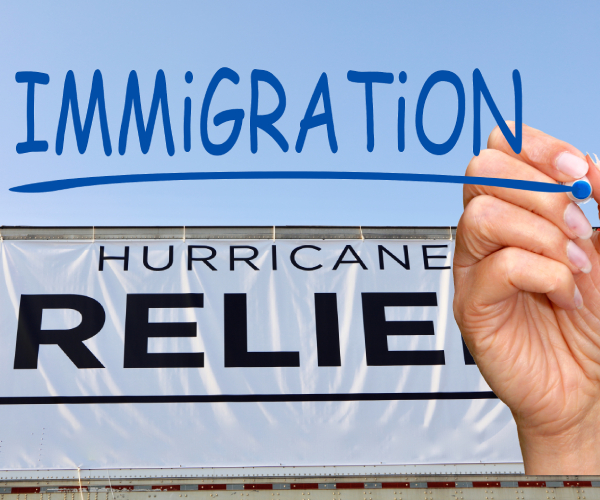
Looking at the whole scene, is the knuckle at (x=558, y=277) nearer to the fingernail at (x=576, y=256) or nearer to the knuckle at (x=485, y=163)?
the fingernail at (x=576, y=256)

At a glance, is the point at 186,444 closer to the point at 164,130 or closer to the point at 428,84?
the point at 164,130

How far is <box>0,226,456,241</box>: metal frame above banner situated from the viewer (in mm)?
8336

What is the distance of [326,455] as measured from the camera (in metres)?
7.26

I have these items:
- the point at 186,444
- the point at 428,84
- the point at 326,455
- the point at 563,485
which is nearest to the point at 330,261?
the point at 326,455

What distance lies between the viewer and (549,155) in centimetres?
215

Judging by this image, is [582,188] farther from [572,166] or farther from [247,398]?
[247,398]

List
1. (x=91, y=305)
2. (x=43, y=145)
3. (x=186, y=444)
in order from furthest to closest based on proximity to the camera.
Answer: (x=91, y=305)
(x=186, y=444)
(x=43, y=145)

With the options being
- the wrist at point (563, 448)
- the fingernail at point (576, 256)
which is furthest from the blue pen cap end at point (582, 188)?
the wrist at point (563, 448)

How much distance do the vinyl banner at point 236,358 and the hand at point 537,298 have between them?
478cm

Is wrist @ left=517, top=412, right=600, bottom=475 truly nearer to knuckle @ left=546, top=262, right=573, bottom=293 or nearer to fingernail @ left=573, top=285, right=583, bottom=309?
fingernail @ left=573, top=285, right=583, bottom=309

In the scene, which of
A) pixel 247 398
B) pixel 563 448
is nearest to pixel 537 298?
pixel 563 448

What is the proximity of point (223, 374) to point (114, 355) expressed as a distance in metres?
1.72

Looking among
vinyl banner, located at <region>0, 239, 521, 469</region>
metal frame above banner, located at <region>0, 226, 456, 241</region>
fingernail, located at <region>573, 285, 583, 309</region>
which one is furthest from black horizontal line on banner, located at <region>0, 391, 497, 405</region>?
fingernail, located at <region>573, 285, 583, 309</region>

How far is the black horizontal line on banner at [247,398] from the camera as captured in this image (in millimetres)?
7383
